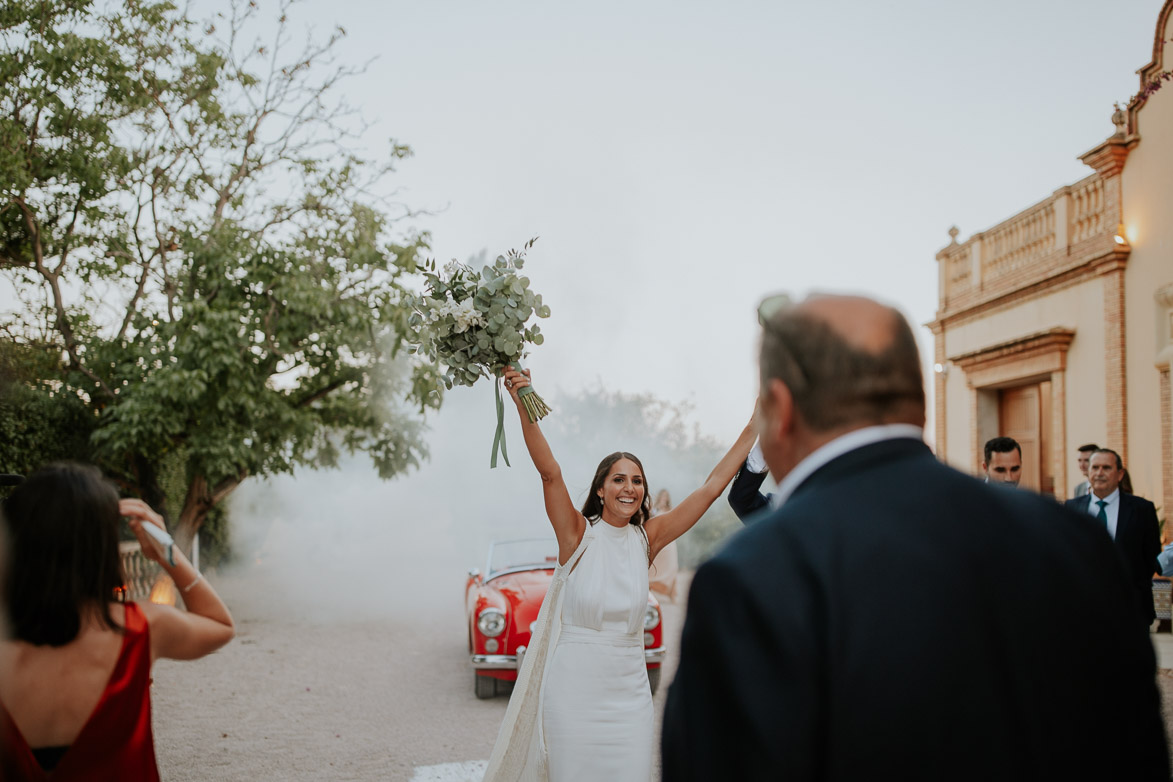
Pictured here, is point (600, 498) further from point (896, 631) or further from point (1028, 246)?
point (1028, 246)

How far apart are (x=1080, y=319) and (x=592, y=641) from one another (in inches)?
520

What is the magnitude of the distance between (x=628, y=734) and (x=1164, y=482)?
11396 mm

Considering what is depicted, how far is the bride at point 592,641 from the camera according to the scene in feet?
13.1

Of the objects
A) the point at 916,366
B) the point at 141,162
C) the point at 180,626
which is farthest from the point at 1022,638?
the point at 141,162

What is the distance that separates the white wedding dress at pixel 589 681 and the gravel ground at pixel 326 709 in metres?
2.23

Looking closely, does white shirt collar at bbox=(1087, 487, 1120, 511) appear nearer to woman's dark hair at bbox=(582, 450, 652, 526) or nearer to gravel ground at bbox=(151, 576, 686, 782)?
woman's dark hair at bbox=(582, 450, 652, 526)

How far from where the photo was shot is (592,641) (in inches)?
166

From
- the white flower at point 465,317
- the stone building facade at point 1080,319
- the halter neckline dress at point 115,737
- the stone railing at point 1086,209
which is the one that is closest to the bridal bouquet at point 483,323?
the white flower at point 465,317

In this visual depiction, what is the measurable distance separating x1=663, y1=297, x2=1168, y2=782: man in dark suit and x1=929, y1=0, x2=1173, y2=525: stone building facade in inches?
503

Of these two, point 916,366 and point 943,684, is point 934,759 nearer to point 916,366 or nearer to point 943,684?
point 943,684

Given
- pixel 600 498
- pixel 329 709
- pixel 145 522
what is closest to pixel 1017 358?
pixel 329 709

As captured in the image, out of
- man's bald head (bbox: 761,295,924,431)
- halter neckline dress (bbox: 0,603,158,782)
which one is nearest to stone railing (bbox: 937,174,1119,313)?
man's bald head (bbox: 761,295,924,431)

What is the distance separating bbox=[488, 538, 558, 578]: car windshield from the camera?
10.4m

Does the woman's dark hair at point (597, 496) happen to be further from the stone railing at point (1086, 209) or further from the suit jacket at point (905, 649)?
the stone railing at point (1086, 209)
